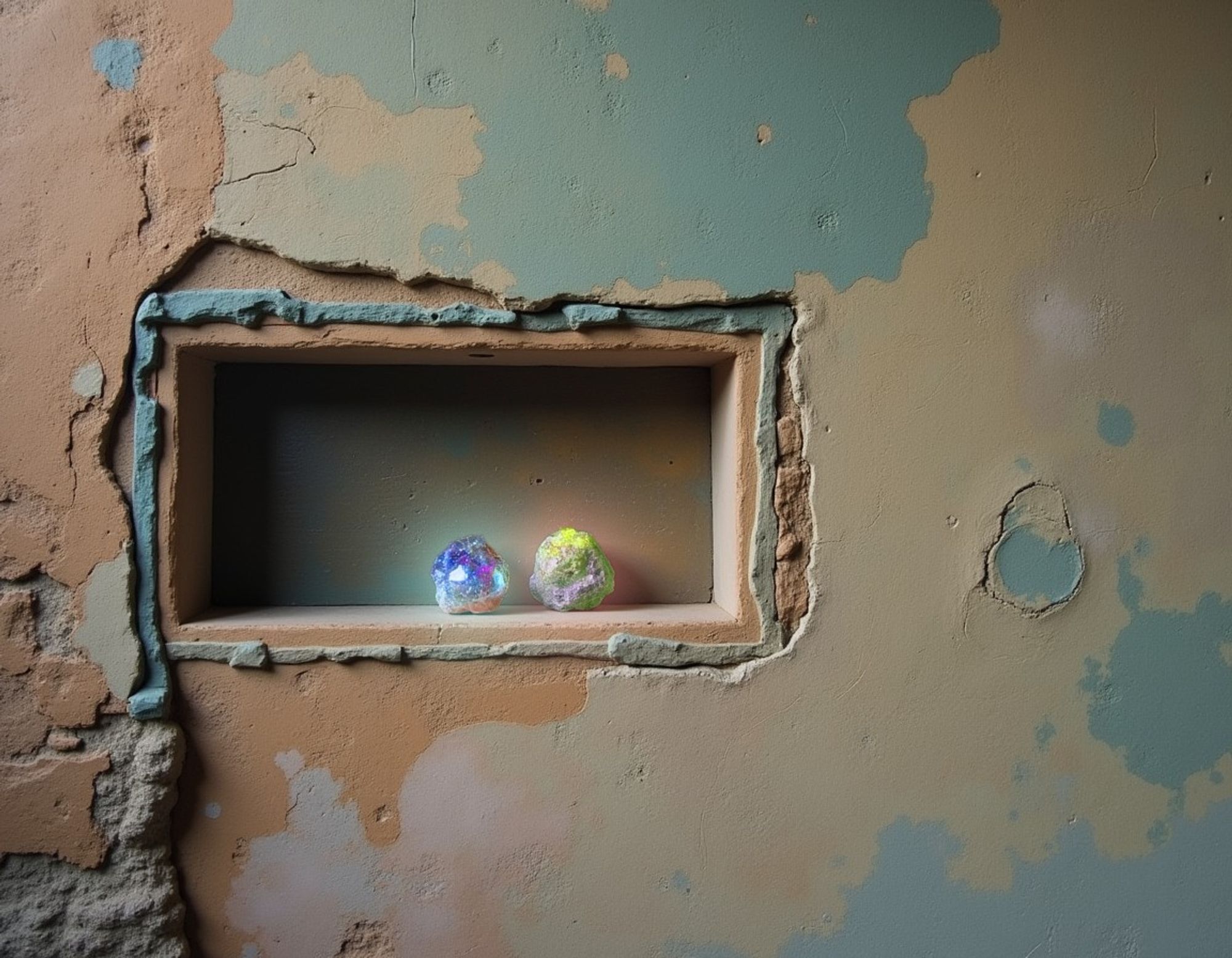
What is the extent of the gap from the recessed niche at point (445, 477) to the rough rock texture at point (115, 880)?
1.01 feet

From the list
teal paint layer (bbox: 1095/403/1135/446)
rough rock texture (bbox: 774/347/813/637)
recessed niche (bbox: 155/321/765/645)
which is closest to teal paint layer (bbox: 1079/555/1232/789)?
teal paint layer (bbox: 1095/403/1135/446)

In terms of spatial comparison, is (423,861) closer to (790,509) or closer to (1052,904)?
(790,509)

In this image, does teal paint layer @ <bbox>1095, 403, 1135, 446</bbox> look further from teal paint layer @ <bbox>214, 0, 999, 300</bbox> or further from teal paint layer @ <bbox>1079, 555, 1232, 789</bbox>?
teal paint layer @ <bbox>214, 0, 999, 300</bbox>

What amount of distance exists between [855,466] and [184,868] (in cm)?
154

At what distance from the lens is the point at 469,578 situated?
5.81 ft

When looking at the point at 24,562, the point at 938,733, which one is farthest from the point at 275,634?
the point at 938,733

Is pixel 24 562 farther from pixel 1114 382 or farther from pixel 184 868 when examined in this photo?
pixel 1114 382

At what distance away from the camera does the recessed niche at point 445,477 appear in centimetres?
189

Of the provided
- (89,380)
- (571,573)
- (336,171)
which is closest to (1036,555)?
(571,573)

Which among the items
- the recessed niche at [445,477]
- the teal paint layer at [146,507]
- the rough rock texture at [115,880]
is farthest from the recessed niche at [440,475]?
the rough rock texture at [115,880]

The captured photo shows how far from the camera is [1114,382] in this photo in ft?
5.67

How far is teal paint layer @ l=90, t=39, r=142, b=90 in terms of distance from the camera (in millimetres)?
1622

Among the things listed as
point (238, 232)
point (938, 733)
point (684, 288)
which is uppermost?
point (238, 232)

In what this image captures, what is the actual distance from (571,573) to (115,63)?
133 centimetres
